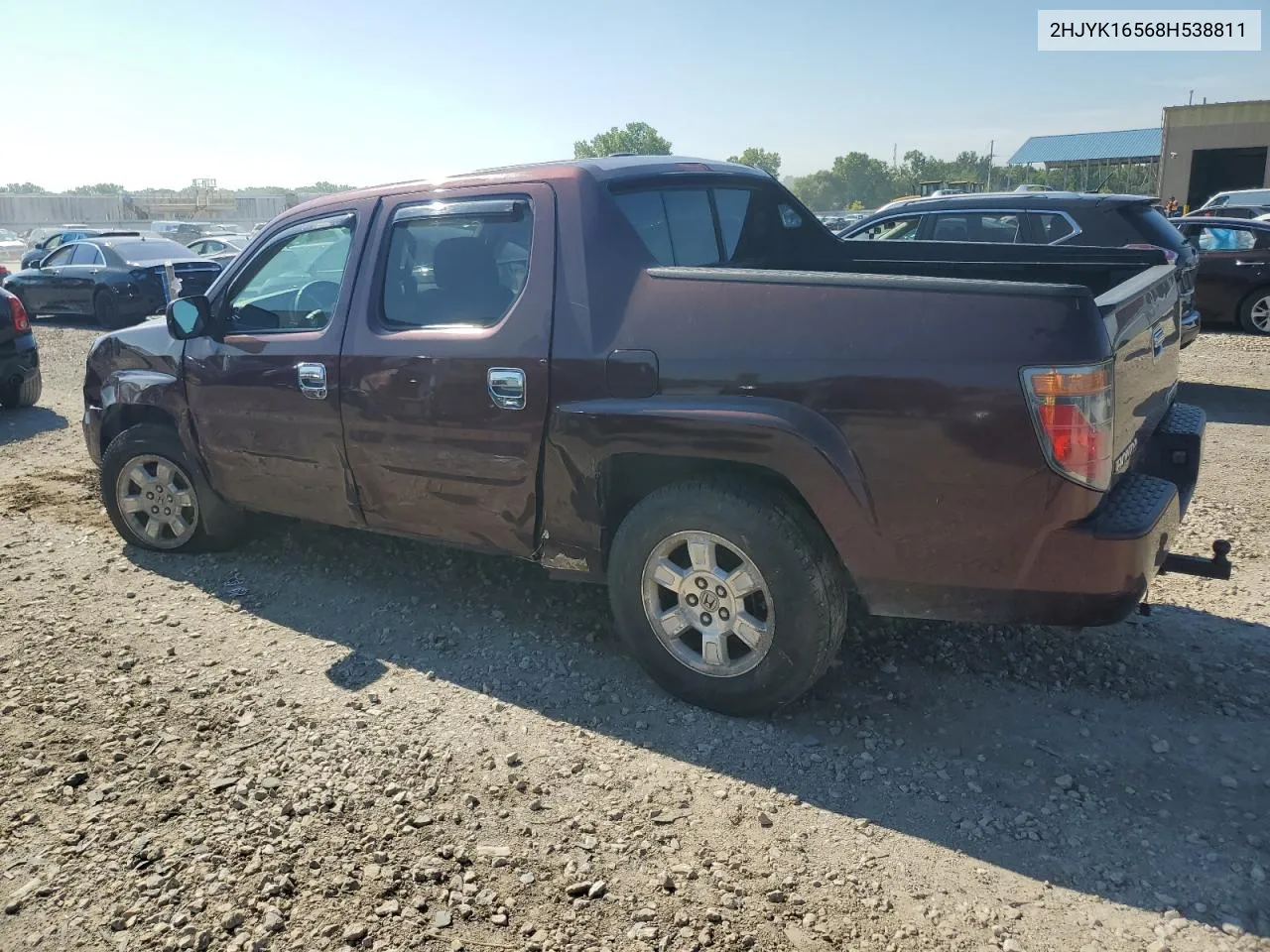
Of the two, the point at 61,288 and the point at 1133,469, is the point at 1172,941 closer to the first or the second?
the point at 1133,469

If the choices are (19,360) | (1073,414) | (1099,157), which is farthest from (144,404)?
(1099,157)

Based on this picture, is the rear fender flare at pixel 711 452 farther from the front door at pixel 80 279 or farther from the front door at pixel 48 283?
the front door at pixel 48 283

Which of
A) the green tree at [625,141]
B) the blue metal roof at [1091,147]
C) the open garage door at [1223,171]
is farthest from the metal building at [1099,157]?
the green tree at [625,141]

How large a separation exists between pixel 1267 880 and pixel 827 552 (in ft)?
4.98

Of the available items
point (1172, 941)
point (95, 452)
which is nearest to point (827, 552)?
point (1172, 941)

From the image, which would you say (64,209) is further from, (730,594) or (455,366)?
(730,594)

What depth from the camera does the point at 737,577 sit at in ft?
11.2

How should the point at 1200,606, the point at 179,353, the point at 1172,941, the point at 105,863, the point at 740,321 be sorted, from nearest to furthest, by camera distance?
the point at 1172,941 → the point at 105,863 → the point at 740,321 → the point at 1200,606 → the point at 179,353

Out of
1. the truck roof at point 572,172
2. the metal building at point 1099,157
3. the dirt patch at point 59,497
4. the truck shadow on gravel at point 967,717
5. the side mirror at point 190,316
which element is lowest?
the truck shadow on gravel at point 967,717

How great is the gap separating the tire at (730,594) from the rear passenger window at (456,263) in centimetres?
109

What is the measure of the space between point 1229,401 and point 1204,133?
143 feet

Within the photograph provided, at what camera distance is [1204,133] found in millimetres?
44406

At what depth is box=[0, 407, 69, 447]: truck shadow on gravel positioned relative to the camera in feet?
29.1

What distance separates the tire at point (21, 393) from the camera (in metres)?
9.65
